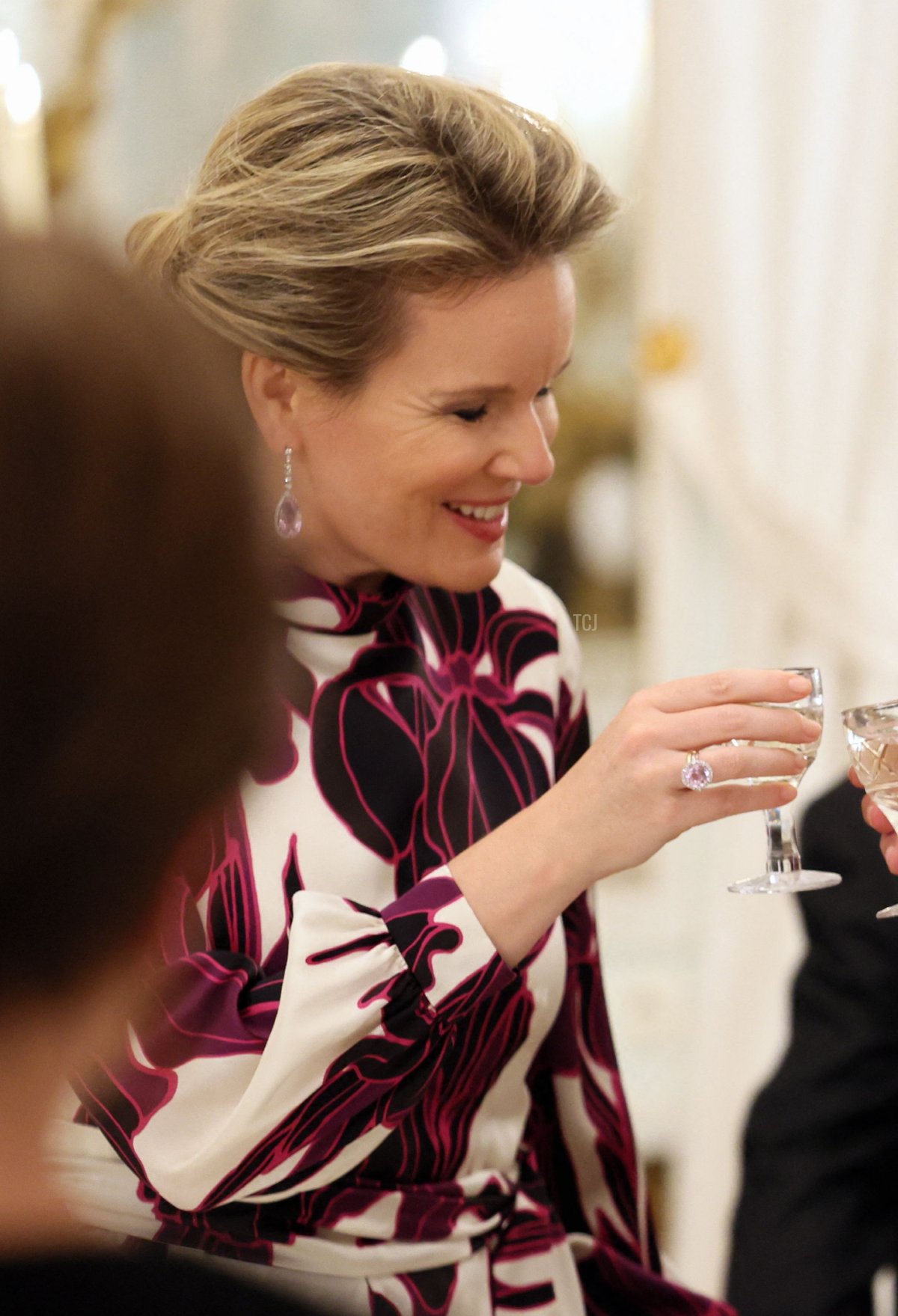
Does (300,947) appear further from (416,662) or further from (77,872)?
(77,872)

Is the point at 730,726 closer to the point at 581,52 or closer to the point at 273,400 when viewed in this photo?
the point at 273,400

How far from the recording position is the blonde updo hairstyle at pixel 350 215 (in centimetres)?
131

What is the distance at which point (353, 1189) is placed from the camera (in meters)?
1.32

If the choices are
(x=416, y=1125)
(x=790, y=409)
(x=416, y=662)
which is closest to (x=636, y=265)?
(x=790, y=409)

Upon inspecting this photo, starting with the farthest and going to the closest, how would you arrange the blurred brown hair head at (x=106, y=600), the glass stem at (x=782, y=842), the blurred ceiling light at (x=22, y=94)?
the blurred ceiling light at (x=22, y=94) < the glass stem at (x=782, y=842) < the blurred brown hair head at (x=106, y=600)

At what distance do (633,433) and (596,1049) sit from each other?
87.2 inches

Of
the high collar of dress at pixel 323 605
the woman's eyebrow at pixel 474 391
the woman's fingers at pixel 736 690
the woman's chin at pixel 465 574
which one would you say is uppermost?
the woman's eyebrow at pixel 474 391

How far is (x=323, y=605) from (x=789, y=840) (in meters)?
0.48

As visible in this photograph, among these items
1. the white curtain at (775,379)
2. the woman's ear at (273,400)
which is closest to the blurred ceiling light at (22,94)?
the white curtain at (775,379)

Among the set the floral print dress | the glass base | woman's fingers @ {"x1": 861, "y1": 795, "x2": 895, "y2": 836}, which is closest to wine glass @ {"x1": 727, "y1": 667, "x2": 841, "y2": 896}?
the glass base

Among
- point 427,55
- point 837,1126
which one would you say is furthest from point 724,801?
point 427,55

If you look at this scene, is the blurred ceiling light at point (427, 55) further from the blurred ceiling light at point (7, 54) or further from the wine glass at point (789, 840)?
the wine glass at point (789, 840)

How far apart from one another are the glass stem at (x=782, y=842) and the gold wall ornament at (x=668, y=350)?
6.92 feet

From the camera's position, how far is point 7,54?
298cm
